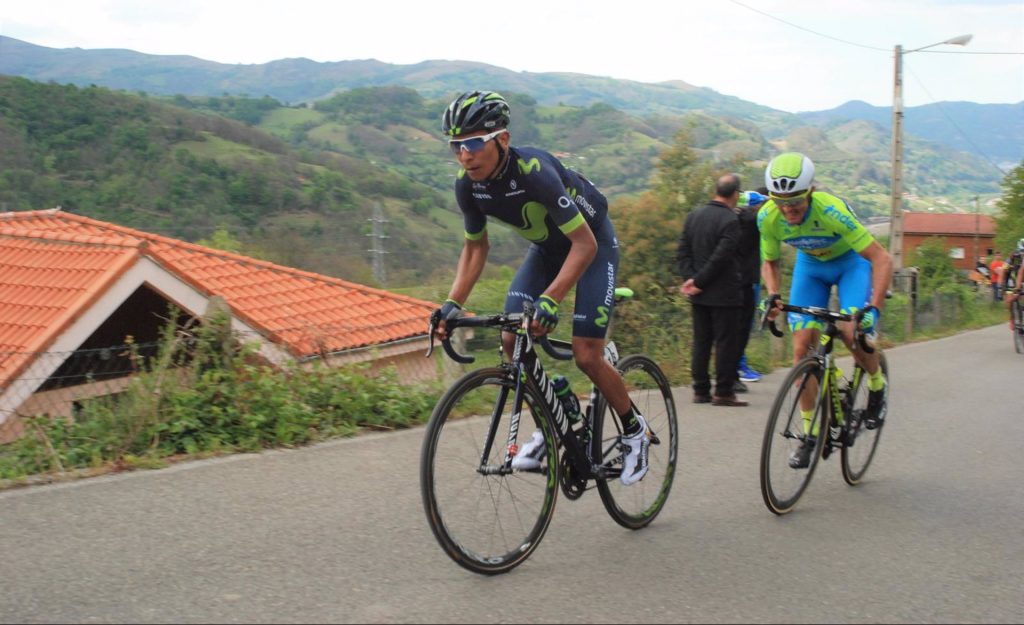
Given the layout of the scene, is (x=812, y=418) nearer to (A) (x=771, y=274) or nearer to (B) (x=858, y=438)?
(B) (x=858, y=438)

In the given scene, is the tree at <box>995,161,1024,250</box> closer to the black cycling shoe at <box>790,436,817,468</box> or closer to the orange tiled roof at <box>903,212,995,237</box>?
the black cycling shoe at <box>790,436,817,468</box>

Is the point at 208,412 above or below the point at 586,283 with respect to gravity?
below

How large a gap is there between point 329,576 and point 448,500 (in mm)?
626

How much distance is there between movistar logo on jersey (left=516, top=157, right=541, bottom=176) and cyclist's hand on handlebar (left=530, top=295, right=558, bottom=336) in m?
0.57

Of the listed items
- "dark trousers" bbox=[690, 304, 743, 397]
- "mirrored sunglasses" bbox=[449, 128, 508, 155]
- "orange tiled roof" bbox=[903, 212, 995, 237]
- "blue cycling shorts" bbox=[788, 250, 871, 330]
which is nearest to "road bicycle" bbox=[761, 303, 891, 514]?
"blue cycling shorts" bbox=[788, 250, 871, 330]

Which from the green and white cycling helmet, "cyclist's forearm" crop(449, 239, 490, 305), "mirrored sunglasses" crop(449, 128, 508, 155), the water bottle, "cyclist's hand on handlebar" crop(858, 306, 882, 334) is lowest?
the water bottle

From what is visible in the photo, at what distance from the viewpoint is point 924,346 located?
57.7 ft

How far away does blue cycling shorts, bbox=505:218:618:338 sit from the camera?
4.56m

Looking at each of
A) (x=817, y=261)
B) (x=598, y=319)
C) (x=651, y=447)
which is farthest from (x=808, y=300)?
(x=598, y=319)

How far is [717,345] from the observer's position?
360 inches

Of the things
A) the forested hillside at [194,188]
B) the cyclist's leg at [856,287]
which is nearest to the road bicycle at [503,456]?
the cyclist's leg at [856,287]

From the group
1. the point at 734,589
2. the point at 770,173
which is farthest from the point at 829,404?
the point at 734,589

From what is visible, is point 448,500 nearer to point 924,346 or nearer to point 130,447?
point 130,447

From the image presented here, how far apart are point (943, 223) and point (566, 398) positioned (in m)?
131
